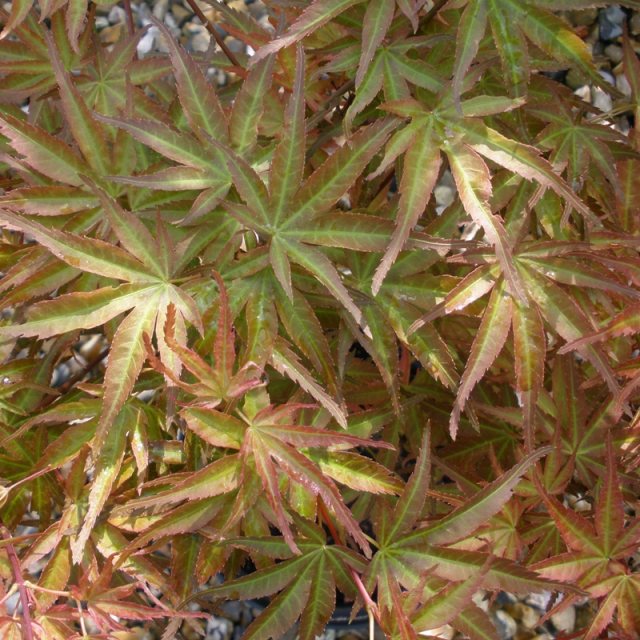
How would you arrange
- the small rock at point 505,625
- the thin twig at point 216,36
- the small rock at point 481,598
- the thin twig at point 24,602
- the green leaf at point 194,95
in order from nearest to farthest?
the thin twig at point 24,602, the green leaf at point 194,95, the thin twig at point 216,36, the small rock at point 481,598, the small rock at point 505,625

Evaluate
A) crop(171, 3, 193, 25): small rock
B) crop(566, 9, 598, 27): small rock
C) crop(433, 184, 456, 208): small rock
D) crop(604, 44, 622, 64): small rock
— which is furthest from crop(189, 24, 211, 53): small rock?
crop(604, 44, 622, 64): small rock

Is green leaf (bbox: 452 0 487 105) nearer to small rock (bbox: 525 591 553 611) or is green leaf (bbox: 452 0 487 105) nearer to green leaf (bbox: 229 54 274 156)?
green leaf (bbox: 229 54 274 156)

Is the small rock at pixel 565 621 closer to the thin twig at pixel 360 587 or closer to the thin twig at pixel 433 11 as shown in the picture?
the thin twig at pixel 360 587

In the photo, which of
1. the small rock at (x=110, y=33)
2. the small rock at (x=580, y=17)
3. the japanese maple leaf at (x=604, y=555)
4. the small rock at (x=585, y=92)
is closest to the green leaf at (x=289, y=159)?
the japanese maple leaf at (x=604, y=555)

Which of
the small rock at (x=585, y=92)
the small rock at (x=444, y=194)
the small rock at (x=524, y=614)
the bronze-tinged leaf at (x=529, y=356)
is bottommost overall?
the small rock at (x=524, y=614)

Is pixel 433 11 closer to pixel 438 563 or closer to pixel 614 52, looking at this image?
pixel 438 563
